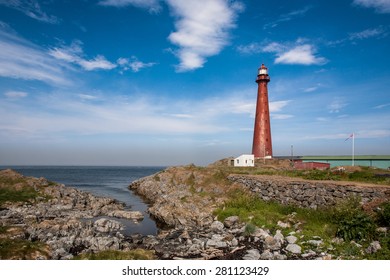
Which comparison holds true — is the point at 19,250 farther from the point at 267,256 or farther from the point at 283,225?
the point at 283,225

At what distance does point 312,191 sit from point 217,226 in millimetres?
6158

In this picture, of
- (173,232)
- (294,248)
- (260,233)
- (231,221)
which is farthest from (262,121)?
(294,248)

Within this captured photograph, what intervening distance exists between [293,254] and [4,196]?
2336cm

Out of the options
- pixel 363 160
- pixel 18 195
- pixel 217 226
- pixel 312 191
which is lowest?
pixel 217 226

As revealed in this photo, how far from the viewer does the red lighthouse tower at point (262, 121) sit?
38.0 m

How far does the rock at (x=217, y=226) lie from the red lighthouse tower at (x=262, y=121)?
81.8ft

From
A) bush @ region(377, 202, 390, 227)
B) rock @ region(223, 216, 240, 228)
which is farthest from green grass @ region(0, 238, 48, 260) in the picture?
bush @ region(377, 202, 390, 227)

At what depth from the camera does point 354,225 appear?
10453 millimetres

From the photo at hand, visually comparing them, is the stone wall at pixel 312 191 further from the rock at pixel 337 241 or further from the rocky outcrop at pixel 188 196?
the rock at pixel 337 241

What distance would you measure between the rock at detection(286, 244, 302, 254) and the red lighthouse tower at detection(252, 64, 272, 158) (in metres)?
28.8

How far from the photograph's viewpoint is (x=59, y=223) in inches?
617

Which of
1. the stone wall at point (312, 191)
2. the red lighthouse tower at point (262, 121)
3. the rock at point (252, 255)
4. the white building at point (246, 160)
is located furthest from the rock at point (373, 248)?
the red lighthouse tower at point (262, 121)

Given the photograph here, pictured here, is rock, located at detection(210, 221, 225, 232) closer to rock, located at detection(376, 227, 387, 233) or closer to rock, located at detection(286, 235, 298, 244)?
rock, located at detection(286, 235, 298, 244)

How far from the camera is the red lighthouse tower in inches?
1496
